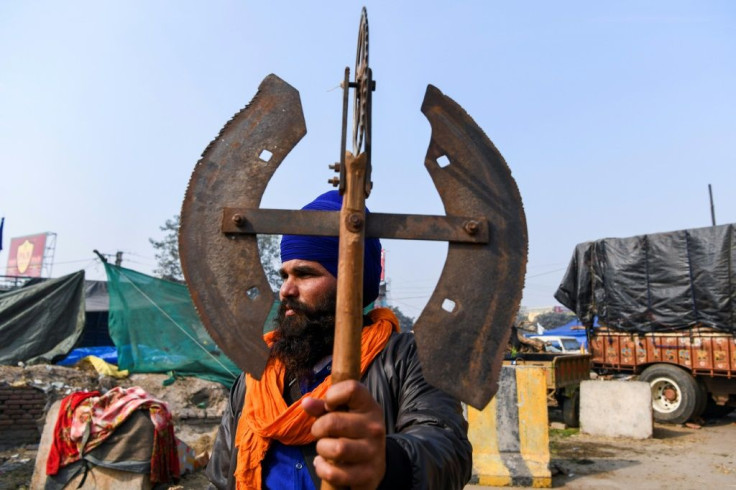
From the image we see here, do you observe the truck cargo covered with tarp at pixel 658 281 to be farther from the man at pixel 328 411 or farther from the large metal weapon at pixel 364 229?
the large metal weapon at pixel 364 229

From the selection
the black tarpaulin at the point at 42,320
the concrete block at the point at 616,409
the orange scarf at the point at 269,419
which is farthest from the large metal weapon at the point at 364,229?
the black tarpaulin at the point at 42,320

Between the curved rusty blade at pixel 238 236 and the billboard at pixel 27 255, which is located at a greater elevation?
the billboard at pixel 27 255

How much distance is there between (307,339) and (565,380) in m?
8.67

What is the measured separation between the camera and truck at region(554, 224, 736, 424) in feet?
30.8

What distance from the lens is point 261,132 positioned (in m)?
1.33

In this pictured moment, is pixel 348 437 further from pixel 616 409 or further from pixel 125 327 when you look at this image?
pixel 616 409

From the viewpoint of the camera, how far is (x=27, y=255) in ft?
138

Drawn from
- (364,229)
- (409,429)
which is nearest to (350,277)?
(364,229)

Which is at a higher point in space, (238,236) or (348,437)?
(238,236)

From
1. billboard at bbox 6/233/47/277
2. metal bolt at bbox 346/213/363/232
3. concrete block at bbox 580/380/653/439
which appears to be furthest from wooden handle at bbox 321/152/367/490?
billboard at bbox 6/233/47/277

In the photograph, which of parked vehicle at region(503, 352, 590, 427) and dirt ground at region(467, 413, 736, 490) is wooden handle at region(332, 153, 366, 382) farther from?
parked vehicle at region(503, 352, 590, 427)

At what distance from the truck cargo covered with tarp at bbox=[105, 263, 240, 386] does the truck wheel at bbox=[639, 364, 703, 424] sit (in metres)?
7.80

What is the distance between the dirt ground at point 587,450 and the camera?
237 inches

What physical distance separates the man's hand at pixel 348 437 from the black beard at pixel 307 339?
2.53ft
